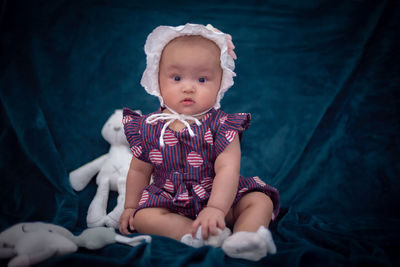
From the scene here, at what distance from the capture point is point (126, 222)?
3.59 feet

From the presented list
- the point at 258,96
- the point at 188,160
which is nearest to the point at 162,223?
the point at 188,160

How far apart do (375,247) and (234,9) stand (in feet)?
4.09

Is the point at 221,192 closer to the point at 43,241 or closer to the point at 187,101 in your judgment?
the point at 187,101

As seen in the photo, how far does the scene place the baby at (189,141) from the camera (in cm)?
101

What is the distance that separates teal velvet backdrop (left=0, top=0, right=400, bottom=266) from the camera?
4.13ft

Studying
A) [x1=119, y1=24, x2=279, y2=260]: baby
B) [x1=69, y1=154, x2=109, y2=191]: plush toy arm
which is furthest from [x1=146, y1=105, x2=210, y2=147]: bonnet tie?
[x1=69, y1=154, x2=109, y2=191]: plush toy arm

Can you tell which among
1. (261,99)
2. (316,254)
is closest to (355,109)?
(261,99)

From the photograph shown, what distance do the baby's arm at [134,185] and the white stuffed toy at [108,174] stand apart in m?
0.06

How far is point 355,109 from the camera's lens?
4.80 ft

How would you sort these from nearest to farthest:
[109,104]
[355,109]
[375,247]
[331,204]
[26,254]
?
[26,254]
[375,247]
[331,204]
[355,109]
[109,104]

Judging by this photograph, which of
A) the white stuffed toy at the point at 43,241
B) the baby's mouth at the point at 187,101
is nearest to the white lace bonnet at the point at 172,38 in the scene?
the baby's mouth at the point at 187,101

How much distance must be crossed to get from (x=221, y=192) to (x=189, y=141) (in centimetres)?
21

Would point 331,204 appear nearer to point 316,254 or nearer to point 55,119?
point 316,254

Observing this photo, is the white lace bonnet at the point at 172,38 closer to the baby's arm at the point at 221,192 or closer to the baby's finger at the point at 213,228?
the baby's arm at the point at 221,192
